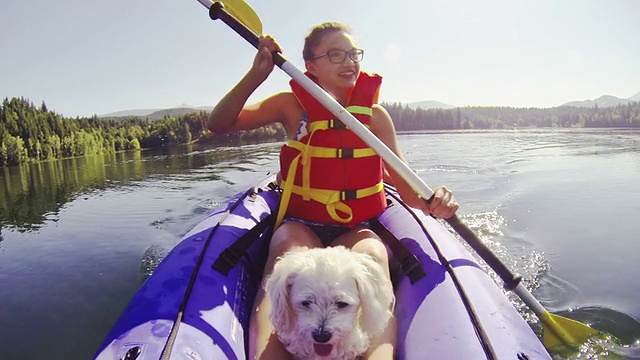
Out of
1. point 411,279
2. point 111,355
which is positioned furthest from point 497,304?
point 111,355

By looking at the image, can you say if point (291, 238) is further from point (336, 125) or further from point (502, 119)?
point (502, 119)

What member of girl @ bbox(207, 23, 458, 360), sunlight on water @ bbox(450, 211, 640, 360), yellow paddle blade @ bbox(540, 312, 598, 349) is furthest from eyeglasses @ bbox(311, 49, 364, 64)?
sunlight on water @ bbox(450, 211, 640, 360)

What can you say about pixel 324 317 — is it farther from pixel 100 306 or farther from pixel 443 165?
pixel 443 165

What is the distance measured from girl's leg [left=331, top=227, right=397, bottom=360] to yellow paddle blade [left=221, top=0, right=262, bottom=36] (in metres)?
1.77

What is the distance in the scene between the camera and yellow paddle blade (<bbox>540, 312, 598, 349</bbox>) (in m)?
2.56

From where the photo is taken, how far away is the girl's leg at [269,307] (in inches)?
69.6

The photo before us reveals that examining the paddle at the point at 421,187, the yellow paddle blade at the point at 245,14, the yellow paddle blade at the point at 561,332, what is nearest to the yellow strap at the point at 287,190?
the paddle at the point at 421,187

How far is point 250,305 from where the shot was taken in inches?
93.0

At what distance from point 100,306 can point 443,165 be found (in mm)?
9990

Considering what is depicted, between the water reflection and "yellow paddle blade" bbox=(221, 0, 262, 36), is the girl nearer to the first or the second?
"yellow paddle blade" bbox=(221, 0, 262, 36)

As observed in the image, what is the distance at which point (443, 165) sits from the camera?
38.3ft

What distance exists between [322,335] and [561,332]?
6.32 feet

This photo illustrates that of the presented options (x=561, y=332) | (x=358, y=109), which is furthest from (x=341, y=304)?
(x=561, y=332)

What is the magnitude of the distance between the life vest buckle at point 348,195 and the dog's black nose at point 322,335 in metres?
1.11
